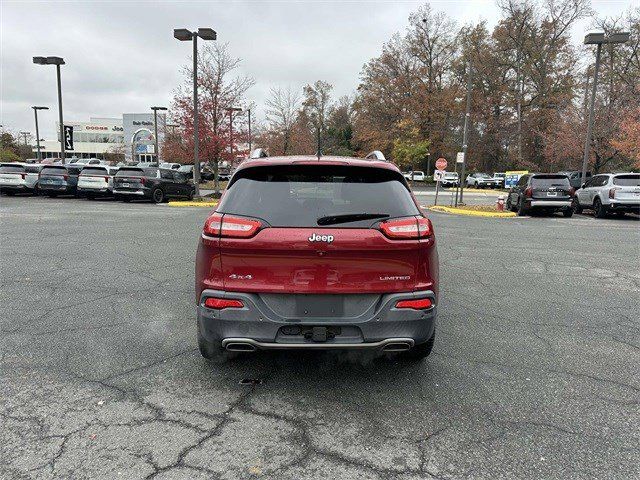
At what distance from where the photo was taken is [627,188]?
55.0ft

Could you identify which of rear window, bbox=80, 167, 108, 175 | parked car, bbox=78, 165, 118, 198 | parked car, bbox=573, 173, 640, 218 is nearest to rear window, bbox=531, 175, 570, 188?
parked car, bbox=573, 173, 640, 218

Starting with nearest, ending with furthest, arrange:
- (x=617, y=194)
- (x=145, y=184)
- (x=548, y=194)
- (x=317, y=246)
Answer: (x=317, y=246), (x=617, y=194), (x=548, y=194), (x=145, y=184)

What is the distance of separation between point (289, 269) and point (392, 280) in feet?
2.40

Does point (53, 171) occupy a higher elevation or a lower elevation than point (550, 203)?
higher

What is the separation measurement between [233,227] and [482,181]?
158 ft

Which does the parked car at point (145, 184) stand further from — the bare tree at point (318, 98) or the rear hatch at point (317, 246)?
the bare tree at point (318, 98)

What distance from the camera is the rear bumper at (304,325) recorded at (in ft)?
10.3

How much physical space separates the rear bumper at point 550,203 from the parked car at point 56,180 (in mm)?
21407

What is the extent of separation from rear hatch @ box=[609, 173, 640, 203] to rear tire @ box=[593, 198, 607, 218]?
23.0 inches

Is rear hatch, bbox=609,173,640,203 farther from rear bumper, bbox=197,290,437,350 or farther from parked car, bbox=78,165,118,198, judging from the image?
parked car, bbox=78,165,118,198

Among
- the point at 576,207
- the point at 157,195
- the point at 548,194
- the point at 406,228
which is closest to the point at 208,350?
the point at 406,228

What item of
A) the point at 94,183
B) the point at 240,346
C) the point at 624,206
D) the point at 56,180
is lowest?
the point at 240,346

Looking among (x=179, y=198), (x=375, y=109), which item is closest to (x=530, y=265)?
(x=179, y=198)

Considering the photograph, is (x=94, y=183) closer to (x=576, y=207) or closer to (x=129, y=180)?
(x=129, y=180)
